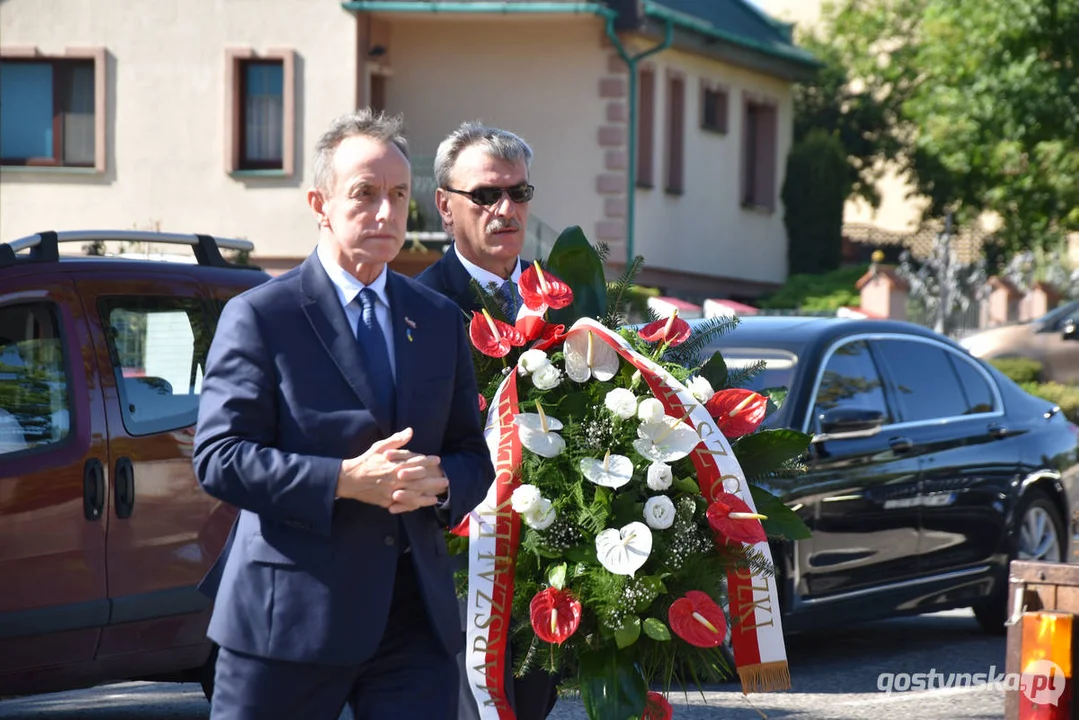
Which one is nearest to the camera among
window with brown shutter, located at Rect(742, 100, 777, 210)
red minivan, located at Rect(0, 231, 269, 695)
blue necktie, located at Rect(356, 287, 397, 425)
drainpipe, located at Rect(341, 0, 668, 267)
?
blue necktie, located at Rect(356, 287, 397, 425)

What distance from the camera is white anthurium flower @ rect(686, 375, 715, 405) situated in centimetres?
481

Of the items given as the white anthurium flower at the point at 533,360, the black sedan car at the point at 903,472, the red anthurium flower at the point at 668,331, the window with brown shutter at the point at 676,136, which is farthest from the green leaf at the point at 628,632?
the window with brown shutter at the point at 676,136

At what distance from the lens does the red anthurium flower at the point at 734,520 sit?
15.2 feet

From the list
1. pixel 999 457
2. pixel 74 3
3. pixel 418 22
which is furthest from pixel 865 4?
pixel 999 457

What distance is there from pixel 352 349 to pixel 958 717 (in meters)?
4.95

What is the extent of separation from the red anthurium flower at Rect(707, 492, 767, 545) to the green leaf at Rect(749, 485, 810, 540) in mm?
249

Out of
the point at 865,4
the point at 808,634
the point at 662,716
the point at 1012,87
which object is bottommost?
the point at 808,634

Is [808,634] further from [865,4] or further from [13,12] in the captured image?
[865,4]

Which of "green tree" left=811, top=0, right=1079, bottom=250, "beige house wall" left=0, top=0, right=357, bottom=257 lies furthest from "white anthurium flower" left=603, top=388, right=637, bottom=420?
"green tree" left=811, top=0, right=1079, bottom=250

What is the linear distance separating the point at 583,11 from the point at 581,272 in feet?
75.8

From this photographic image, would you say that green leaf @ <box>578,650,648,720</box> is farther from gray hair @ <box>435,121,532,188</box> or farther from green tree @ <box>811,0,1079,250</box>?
green tree @ <box>811,0,1079,250</box>

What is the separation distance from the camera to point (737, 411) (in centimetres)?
484

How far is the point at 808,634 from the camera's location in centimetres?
1025

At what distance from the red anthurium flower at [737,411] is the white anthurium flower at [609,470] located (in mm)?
376
